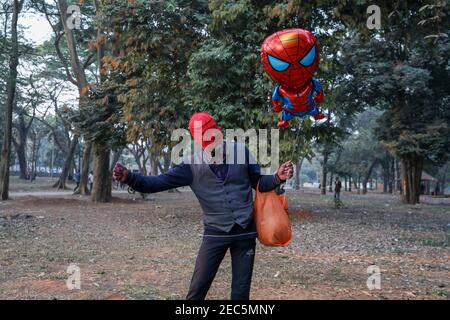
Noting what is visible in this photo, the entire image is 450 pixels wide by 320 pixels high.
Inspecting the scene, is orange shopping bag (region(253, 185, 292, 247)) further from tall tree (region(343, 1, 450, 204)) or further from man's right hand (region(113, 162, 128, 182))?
tall tree (region(343, 1, 450, 204))

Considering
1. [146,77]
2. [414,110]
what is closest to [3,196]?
[146,77]

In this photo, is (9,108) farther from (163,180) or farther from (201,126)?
(201,126)

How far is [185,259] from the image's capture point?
8539mm

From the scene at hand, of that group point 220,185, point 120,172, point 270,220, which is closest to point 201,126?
point 220,185

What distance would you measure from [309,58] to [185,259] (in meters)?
4.75

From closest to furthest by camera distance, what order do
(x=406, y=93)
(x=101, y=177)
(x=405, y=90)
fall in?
(x=101, y=177), (x=405, y=90), (x=406, y=93)

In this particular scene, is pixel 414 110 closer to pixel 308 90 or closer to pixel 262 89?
pixel 262 89

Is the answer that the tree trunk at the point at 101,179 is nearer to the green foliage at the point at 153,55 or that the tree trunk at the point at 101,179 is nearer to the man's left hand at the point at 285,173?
the green foliage at the point at 153,55

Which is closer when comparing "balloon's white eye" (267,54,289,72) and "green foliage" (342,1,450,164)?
"balloon's white eye" (267,54,289,72)

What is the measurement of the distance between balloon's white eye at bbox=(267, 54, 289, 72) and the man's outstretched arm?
5.87ft

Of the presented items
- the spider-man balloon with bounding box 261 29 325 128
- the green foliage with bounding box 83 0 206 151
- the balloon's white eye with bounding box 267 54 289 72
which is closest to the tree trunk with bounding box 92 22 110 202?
the green foliage with bounding box 83 0 206 151

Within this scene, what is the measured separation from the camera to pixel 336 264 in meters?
8.34

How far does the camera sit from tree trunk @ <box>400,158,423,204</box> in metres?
27.3

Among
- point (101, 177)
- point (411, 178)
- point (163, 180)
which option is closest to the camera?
point (163, 180)
